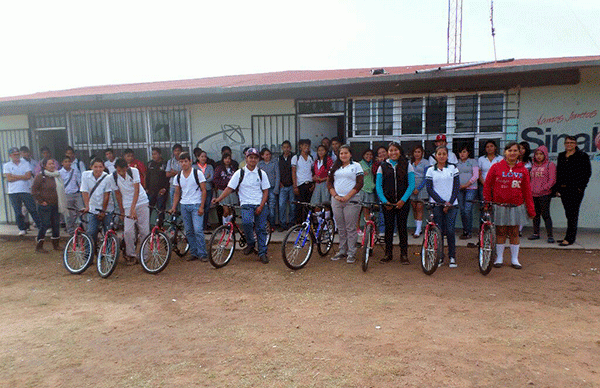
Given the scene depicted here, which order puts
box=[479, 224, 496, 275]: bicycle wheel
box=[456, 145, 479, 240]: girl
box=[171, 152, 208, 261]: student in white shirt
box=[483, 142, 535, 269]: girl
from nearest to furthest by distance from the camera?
box=[479, 224, 496, 275]: bicycle wheel, box=[483, 142, 535, 269]: girl, box=[171, 152, 208, 261]: student in white shirt, box=[456, 145, 479, 240]: girl

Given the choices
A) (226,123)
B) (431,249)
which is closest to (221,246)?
(431,249)

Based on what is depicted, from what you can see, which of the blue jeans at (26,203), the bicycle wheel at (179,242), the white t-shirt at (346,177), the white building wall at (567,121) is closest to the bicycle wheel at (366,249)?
the white t-shirt at (346,177)

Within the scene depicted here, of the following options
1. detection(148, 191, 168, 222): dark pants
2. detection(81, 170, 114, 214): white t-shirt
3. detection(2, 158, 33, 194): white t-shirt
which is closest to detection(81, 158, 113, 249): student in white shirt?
detection(81, 170, 114, 214): white t-shirt

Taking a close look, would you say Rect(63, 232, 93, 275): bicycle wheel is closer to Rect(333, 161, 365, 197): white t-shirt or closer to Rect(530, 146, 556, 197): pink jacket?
Rect(333, 161, 365, 197): white t-shirt

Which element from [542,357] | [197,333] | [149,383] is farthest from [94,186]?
[542,357]

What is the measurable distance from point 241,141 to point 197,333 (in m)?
5.84

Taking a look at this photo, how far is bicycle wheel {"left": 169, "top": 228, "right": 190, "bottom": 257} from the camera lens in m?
6.77

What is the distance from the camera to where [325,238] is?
6.57 m

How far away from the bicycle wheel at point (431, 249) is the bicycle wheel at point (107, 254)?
4.35 meters

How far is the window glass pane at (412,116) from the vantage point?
8156mm

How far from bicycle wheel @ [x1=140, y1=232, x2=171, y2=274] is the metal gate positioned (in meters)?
6.52

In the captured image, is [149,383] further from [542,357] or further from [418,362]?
[542,357]

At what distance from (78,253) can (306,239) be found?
3.45 metres

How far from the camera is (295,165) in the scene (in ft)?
26.6
